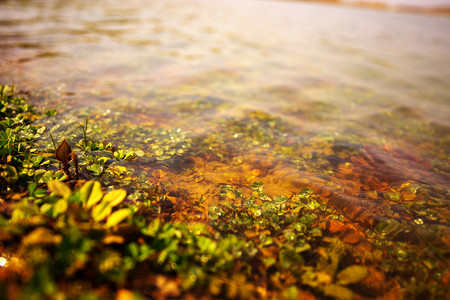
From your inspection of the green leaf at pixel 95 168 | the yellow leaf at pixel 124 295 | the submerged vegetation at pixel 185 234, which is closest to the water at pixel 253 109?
the submerged vegetation at pixel 185 234

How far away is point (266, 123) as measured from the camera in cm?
471

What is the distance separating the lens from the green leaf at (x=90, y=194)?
6.04 ft

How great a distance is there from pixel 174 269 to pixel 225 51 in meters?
9.80

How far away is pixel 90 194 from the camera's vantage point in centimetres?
187

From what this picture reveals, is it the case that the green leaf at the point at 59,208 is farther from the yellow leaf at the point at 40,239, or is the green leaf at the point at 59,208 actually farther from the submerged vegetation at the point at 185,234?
the yellow leaf at the point at 40,239

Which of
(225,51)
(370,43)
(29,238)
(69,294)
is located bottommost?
(69,294)

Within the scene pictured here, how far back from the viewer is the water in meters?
3.17

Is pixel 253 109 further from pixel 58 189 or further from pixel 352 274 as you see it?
pixel 58 189

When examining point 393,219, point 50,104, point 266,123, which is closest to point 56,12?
point 50,104

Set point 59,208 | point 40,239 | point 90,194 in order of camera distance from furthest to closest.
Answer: point 90,194, point 59,208, point 40,239

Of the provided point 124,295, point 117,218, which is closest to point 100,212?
point 117,218

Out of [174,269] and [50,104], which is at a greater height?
[50,104]

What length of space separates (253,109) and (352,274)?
3875 mm

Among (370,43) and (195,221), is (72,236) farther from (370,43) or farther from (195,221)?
(370,43)
